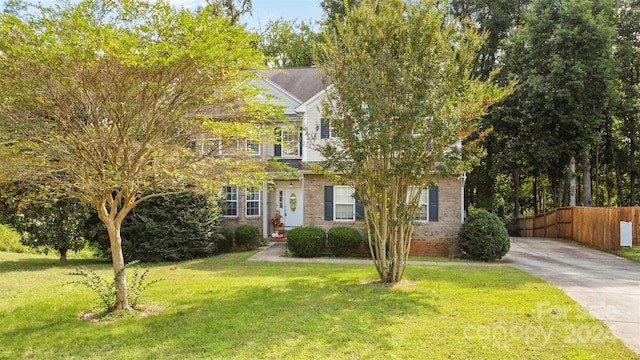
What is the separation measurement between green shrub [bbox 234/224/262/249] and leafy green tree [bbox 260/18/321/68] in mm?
15174

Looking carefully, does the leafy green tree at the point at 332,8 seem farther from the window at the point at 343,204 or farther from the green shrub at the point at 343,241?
the green shrub at the point at 343,241

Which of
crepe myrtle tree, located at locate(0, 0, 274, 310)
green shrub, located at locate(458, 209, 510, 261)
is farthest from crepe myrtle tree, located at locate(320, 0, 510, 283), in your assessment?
green shrub, located at locate(458, 209, 510, 261)

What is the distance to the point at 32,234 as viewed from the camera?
1355 centimetres

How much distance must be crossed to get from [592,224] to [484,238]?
6.62 meters

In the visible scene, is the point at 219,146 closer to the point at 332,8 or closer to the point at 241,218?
the point at 241,218

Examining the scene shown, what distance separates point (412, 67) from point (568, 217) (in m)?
15.0

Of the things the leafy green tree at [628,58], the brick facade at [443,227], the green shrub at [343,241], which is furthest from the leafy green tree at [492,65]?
the green shrub at [343,241]

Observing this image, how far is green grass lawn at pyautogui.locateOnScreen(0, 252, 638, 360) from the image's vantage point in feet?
18.0

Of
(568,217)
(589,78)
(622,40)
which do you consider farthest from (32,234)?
(622,40)

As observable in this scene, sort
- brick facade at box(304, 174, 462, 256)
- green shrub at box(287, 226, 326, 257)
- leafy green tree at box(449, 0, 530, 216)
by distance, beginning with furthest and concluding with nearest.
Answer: leafy green tree at box(449, 0, 530, 216) < brick facade at box(304, 174, 462, 256) < green shrub at box(287, 226, 326, 257)

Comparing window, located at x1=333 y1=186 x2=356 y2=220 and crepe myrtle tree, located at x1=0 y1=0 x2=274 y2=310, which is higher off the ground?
crepe myrtle tree, located at x1=0 y1=0 x2=274 y2=310

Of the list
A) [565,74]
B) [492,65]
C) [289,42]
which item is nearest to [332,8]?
[289,42]

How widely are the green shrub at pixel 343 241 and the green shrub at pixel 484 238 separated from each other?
3.53m

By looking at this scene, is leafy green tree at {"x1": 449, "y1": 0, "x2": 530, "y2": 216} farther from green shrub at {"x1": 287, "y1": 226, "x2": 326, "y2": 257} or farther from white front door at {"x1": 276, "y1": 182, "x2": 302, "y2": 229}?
green shrub at {"x1": 287, "y1": 226, "x2": 326, "y2": 257}
